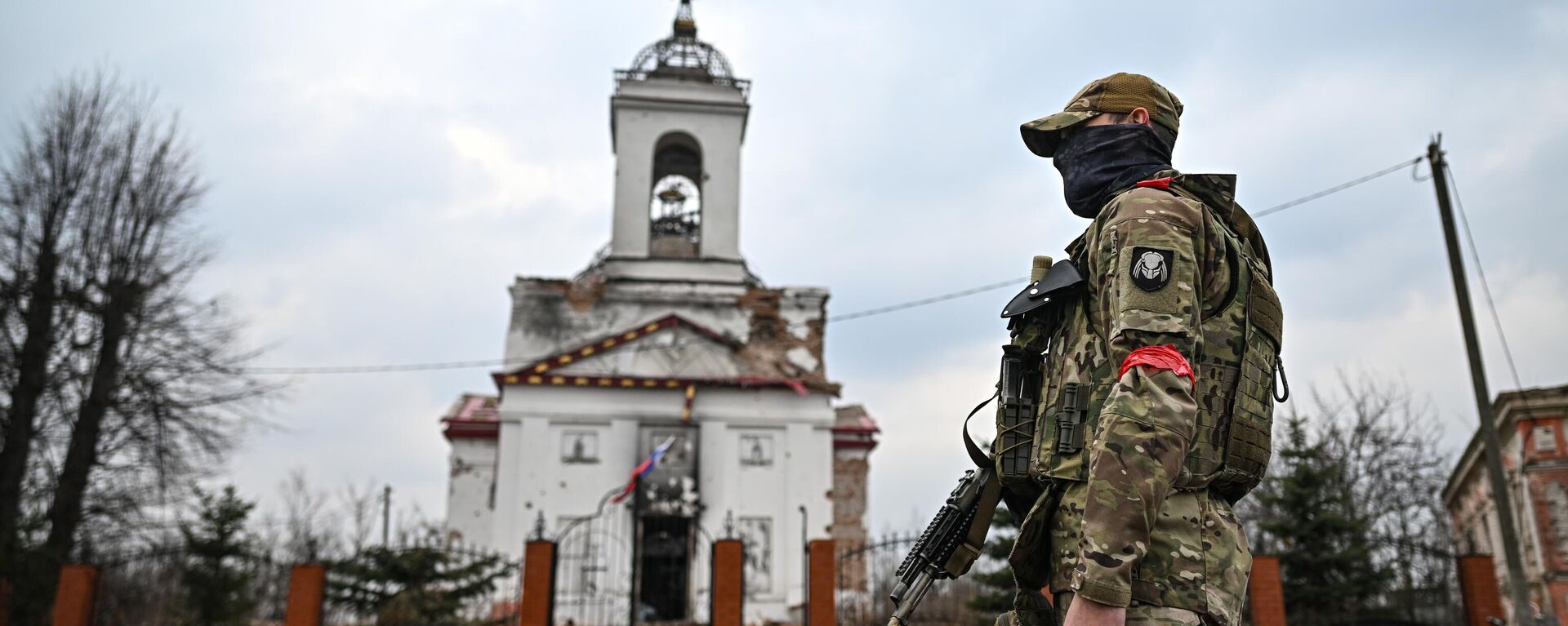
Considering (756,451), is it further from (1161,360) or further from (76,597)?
(1161,360)

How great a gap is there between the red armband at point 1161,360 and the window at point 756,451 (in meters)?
19.2

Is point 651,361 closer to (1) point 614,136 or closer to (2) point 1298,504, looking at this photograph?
(1) point 614,136

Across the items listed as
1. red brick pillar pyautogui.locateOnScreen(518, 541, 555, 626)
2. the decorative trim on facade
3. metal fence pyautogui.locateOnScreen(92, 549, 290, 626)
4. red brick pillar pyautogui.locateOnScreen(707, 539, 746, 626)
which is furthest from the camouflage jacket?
the decorative trim on facade

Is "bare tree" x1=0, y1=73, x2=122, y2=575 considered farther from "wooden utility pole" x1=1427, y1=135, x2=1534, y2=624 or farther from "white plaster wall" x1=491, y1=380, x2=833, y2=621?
"wooden utility pole" x1=1427, y1=135, x2=1534, y2=624

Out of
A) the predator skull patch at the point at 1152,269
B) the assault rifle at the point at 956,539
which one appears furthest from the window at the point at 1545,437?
the predator skull patch at the point at 1152,269

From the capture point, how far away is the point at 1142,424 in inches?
85.4

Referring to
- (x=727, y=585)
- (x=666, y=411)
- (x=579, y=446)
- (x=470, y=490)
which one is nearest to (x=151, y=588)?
(x=470, y=490)

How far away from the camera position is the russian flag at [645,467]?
66.4 feet

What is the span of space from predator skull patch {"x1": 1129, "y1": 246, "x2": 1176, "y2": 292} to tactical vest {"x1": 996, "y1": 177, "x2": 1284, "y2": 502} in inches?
6.1

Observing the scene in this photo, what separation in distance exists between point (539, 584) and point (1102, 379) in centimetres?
993

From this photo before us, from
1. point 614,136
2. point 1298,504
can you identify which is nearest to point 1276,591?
point 1298,504

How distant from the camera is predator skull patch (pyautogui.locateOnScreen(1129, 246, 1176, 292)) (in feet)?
7.50

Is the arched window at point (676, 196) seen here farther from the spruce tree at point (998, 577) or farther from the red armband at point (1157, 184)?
the red armband at point (1157, 184)

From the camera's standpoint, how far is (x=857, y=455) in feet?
76.8
